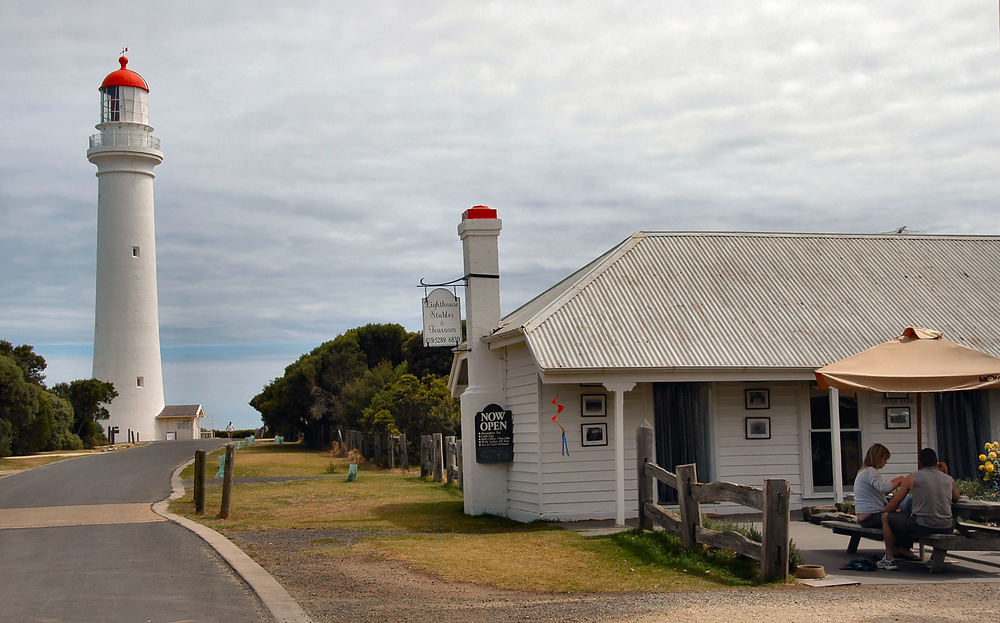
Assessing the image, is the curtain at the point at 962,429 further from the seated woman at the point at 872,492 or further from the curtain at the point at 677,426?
the seated woman at the point at 872,492

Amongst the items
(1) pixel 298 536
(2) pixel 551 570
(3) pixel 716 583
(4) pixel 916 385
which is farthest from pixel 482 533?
(4) pixel 916 385

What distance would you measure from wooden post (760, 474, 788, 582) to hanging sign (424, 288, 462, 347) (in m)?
8.72

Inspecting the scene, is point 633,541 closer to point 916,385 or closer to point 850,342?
point 916,385

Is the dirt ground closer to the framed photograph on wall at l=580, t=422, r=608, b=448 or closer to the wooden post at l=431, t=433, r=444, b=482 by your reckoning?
the framed photograph on wall at l=580, t=422, r=608, b=448

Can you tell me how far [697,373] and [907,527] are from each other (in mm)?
5196

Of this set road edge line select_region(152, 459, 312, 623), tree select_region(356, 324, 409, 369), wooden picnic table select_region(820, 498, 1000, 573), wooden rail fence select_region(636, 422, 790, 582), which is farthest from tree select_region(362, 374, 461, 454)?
wooden picnic table select_region(820, 498, 1000, 573)

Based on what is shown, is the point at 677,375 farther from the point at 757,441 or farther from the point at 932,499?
the point at 932,499

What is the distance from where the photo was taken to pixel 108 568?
1083cm

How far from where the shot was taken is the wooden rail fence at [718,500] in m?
9.35

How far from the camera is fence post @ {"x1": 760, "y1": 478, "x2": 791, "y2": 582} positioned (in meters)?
9.31

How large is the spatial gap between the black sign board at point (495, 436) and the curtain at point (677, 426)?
95.6 inches

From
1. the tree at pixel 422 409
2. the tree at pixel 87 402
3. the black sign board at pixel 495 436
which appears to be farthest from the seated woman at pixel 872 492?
A: the tree at pixel 87 402

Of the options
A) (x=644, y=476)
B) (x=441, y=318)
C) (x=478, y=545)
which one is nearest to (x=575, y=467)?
(x=644, y=476)

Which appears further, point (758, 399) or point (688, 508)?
point (758, 399)
